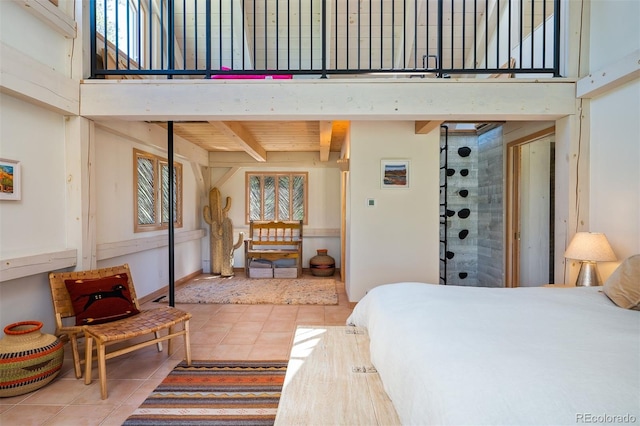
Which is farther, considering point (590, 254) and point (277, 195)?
point (277, 195)

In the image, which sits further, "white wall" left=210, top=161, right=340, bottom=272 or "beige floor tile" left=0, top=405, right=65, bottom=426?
"white wall" left=210, top=161, right=340, bottom=272

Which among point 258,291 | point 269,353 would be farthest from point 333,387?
point 258,291

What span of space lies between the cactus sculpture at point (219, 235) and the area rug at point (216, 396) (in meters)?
3.53

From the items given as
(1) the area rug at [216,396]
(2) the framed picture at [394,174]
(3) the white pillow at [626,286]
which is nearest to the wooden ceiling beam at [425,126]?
(2) the framed picture at [394,174]

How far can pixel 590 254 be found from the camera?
246 cm

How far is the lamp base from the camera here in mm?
2541

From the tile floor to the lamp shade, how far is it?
7.31ft

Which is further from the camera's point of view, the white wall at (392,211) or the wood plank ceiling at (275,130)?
the wood plank ceiling at (275,130)

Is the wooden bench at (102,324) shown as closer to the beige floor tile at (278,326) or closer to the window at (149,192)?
the beige floor tile at (278,326)

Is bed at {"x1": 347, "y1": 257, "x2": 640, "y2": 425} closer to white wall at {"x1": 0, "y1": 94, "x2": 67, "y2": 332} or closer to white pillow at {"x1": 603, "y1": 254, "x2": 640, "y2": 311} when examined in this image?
white pillow at {"x1": 603, "y1": 254, "x2": 640, "y2": 311}

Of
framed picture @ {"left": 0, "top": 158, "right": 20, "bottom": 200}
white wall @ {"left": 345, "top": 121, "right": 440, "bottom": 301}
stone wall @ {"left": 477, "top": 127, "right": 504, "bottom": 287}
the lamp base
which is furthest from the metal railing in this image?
the lamp base

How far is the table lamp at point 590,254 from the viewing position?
2.43 meters

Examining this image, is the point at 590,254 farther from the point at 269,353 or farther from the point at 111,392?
the point at 111,392

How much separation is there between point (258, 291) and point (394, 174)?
2.65 m
